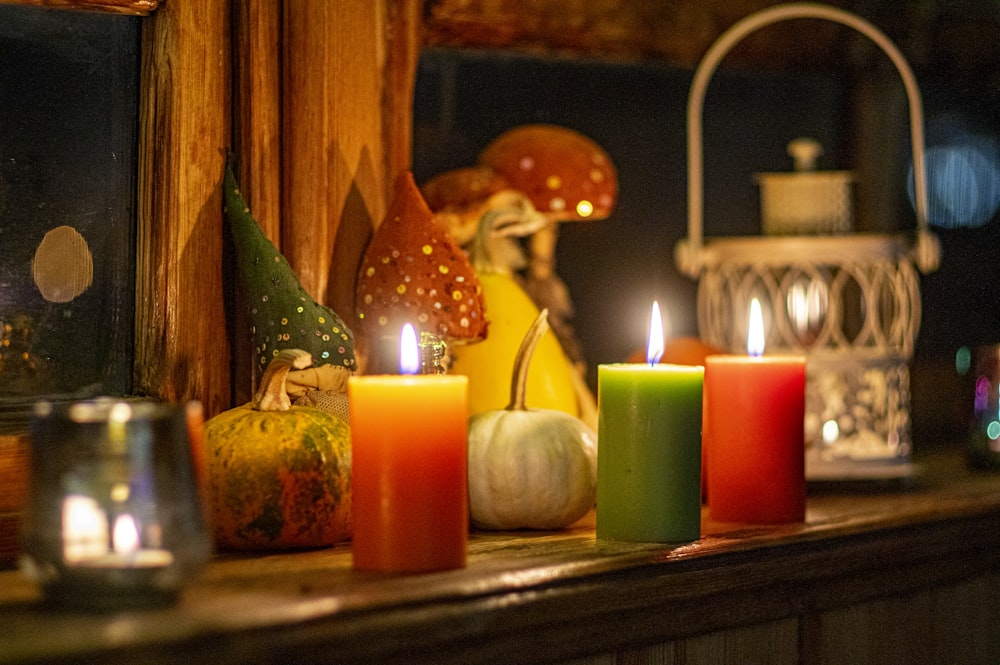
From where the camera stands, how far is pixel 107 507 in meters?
0.70

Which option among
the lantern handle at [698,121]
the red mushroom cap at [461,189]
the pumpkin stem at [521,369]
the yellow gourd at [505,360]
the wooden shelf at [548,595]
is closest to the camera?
the wooden shelf at [548,595]

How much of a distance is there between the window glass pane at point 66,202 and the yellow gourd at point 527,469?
1.07 ft

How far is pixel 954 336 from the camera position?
194cm

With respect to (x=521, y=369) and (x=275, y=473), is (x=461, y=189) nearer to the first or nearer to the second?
(x=521, y=369)

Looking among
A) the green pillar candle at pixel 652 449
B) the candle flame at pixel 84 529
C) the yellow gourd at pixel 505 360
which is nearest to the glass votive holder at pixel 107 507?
the candle flame at pixel 84 529

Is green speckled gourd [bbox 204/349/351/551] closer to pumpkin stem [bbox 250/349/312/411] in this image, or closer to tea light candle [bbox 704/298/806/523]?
pumpkin stem [bbox 250/349/312/411]

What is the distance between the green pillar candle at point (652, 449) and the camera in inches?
37.7

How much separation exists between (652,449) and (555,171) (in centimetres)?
52

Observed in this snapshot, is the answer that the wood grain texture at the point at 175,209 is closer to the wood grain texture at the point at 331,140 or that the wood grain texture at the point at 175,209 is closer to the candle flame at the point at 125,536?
the wood grain texture at the point at 331,140

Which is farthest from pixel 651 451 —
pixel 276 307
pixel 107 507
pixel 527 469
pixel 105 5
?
pixel 105 5

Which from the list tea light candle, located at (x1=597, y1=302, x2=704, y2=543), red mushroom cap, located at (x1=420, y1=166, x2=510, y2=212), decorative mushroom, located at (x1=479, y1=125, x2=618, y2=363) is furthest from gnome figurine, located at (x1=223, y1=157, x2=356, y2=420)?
decorative mushroom, located at (x1=479, y1=125, x2=618, y2=363)

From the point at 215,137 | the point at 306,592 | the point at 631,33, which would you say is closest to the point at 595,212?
the point at 631,33

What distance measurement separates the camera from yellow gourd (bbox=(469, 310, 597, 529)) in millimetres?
1009

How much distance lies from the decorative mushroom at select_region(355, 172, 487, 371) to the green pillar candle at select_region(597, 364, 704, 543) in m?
0.18
